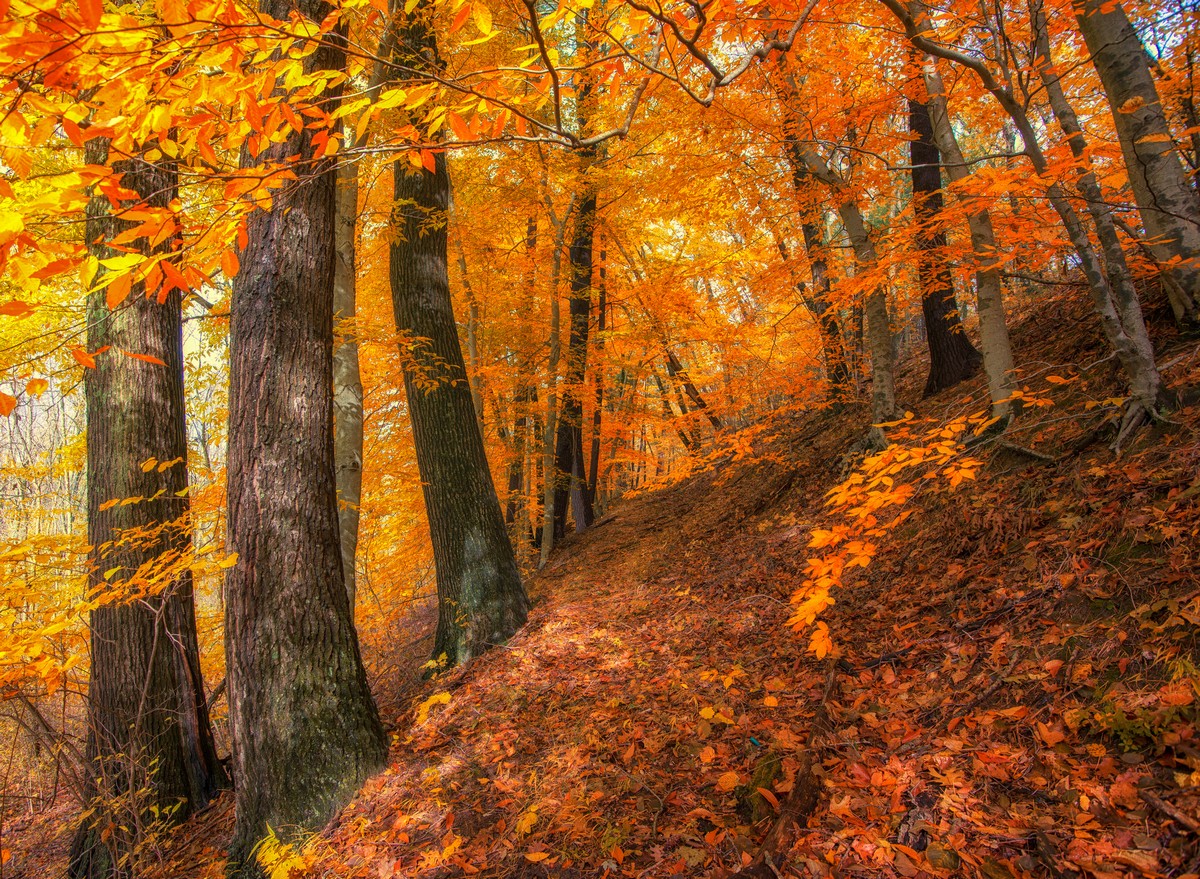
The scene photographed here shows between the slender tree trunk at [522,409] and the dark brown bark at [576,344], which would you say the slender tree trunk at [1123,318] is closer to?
the dark brown bark at [576,344]

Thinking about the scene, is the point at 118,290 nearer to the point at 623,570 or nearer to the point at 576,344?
the point at 623,570

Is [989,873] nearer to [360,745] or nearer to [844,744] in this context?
[844,744]

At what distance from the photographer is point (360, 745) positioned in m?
3.48

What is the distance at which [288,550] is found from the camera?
3.38 m

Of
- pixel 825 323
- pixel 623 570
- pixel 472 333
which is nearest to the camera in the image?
pixel 623 570

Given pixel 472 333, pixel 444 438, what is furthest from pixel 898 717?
pixel 472 333

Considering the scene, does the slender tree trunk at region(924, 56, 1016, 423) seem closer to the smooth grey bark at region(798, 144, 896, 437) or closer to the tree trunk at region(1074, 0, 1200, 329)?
the tree trunk at region(1074, 0, 1200, 329)

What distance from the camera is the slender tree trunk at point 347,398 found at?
5.33m

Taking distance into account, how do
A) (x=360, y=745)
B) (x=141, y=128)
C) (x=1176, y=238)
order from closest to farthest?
(x=141, y=128)
(x=1176, y=238)
(x=360, y=745)

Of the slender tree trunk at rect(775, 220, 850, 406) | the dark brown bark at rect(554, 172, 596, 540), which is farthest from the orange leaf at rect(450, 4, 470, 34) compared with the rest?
the dark brown bark at rect(554, 172, 596, 540)

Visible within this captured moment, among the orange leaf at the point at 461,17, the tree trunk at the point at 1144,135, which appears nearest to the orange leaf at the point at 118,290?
the orange leaf at the point at 461,17

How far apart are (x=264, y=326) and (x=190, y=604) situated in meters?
2.64

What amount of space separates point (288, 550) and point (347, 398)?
93.7 inches

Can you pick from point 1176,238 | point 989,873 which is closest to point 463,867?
point 989,873
